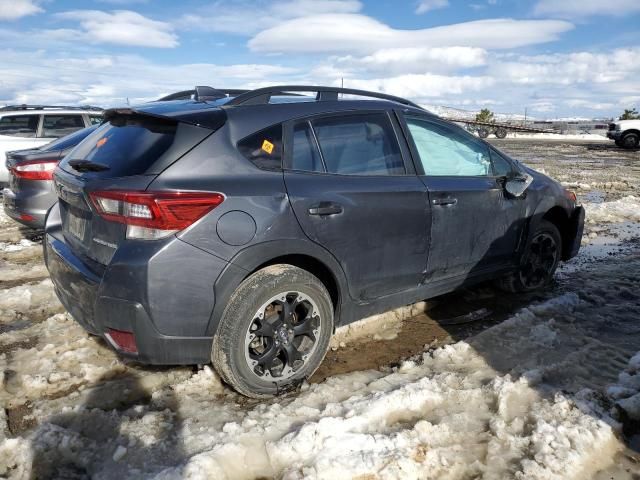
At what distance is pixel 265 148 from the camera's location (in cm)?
300

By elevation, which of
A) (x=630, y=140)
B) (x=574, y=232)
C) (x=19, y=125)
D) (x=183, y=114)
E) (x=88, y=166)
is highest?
(x=183, y=114)

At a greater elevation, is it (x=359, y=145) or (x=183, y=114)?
(x=183, y=114)

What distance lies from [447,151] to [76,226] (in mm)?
2677

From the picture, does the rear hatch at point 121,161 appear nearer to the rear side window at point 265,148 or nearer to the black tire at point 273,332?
the rear side window at point 265,148

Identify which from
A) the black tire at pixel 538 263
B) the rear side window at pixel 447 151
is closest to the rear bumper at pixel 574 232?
the black tire at pixel 538 263

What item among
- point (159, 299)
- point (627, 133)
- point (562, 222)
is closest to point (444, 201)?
point (562, 222)

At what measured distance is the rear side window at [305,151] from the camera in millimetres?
3102

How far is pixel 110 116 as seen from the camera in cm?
319

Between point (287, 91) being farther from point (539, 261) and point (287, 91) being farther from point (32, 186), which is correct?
point (32, 186)

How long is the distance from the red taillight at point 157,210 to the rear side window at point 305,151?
0.66 m

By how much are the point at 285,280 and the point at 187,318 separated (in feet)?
1.90

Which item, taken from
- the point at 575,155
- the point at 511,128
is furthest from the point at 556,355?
the point at 511,128

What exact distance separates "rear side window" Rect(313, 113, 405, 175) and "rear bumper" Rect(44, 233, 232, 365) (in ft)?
3.55

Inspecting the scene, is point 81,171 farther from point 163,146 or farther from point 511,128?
point 511,128
